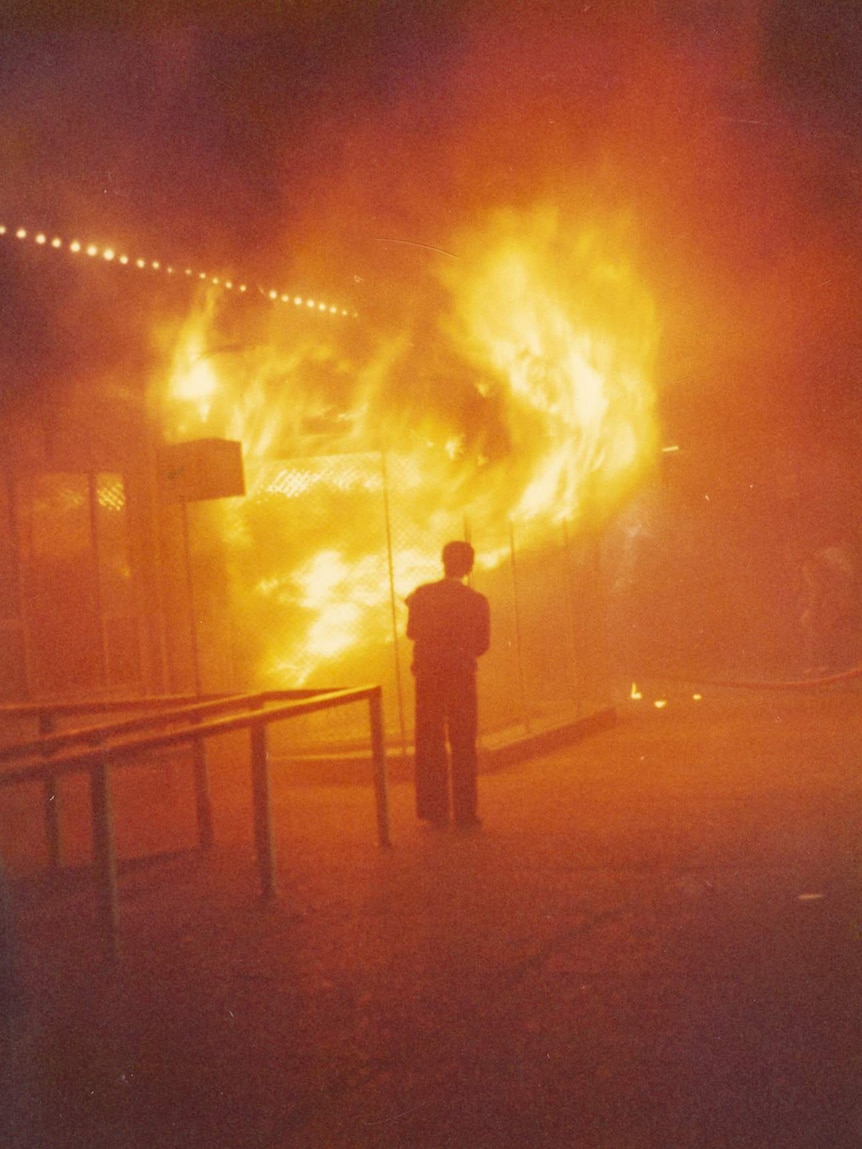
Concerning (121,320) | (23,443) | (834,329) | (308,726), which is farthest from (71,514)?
(834,329)

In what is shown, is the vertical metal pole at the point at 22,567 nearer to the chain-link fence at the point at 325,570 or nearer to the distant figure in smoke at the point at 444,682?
the chain-link fence at the point at 325,570

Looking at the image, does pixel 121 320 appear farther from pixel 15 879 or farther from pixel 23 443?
pixel 15 879

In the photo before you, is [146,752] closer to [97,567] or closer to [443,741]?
[443,741]

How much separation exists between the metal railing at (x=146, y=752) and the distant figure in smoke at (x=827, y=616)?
449 inches

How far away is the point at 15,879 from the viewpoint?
7.57m

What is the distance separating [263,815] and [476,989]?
2.09 m

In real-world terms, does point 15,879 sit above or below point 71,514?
below

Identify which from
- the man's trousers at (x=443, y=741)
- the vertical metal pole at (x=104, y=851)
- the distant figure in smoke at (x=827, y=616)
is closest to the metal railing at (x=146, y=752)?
the vertical metal pole at (x=104, y=851)

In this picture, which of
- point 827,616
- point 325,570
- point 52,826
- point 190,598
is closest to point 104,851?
point 52,826

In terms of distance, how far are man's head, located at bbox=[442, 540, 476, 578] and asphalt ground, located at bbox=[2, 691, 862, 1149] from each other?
1.74 metres

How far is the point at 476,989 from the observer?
4.92 m

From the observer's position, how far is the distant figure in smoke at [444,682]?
328 inches

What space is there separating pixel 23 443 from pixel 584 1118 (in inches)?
307

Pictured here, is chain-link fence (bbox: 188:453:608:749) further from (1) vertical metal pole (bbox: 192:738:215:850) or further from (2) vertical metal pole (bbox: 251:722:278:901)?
(2) vertical metal pole (bbox: 251:722:278:901)
